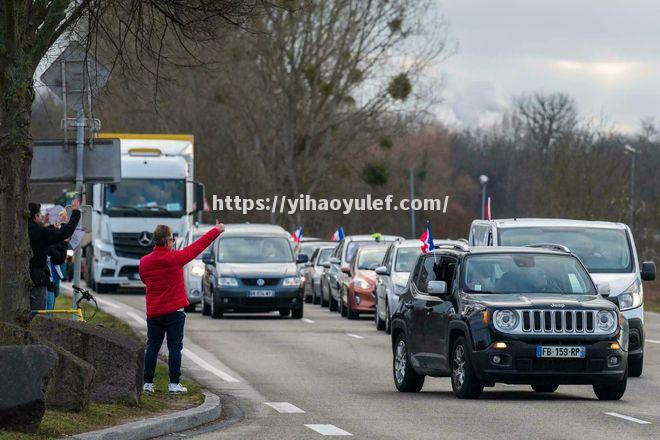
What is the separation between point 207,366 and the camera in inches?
776

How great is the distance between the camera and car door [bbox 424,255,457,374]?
1542 cm

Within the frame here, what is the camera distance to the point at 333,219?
250 ft

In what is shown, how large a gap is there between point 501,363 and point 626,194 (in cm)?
3825

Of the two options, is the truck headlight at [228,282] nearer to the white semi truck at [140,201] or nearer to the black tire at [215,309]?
the black tire at [215,309]

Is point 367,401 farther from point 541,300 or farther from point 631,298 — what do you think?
point 631,298

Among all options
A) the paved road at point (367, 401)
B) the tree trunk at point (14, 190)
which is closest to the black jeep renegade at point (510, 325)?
the paved road at point (367, 401)

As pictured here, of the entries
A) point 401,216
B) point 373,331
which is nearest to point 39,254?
point 373,331

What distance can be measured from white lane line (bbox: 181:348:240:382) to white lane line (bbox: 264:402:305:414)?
289cm

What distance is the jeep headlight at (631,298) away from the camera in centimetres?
1895

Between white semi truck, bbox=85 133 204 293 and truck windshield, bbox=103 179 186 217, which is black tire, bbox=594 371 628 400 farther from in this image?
truck windshield, bbox=103 179 186 217

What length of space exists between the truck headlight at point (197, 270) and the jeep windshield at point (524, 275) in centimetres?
1888

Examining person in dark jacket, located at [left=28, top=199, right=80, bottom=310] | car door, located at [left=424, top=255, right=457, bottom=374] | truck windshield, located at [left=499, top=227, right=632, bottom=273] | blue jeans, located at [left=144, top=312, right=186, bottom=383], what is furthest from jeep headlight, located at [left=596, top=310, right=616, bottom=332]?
person in dark jacket, located at [left=28, top=199, right=80, bottom=310]

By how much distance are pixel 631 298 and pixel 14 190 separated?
8.65 meters

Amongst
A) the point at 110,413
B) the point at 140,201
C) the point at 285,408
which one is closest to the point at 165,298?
the point at 285,408
